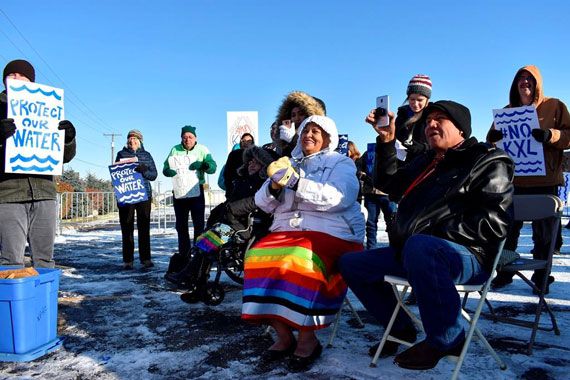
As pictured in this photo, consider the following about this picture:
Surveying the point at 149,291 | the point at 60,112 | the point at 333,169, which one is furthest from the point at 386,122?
the point at 149,291

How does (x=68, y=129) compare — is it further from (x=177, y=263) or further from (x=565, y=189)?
(x=565, y=189)

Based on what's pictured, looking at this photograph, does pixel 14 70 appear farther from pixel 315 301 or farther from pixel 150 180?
pixel 150 180

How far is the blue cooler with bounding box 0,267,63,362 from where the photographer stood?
2.57m

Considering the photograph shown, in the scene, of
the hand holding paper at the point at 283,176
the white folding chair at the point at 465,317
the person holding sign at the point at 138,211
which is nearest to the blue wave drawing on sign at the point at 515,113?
the white folding chair at the point at 465,317

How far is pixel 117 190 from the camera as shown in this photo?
6242 millimetres

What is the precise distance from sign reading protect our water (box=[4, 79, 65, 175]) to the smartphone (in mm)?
2356

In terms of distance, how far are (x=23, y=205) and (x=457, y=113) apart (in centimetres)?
298

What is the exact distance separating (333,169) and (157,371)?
1.65 meters

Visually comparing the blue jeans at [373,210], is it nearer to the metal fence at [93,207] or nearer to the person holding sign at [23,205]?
the person holding sign at [23,205]

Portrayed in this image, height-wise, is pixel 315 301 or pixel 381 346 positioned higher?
pixel 315 301

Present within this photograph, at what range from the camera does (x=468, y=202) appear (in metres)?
2.25

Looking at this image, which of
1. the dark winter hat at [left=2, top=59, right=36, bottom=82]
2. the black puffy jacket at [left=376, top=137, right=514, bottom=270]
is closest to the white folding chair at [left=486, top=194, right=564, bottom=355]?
the black puffy jacket at [left=376, top=137, right=514, bottom=270]

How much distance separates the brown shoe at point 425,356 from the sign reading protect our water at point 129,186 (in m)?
4.91

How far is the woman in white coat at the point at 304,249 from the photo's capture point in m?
2.62
